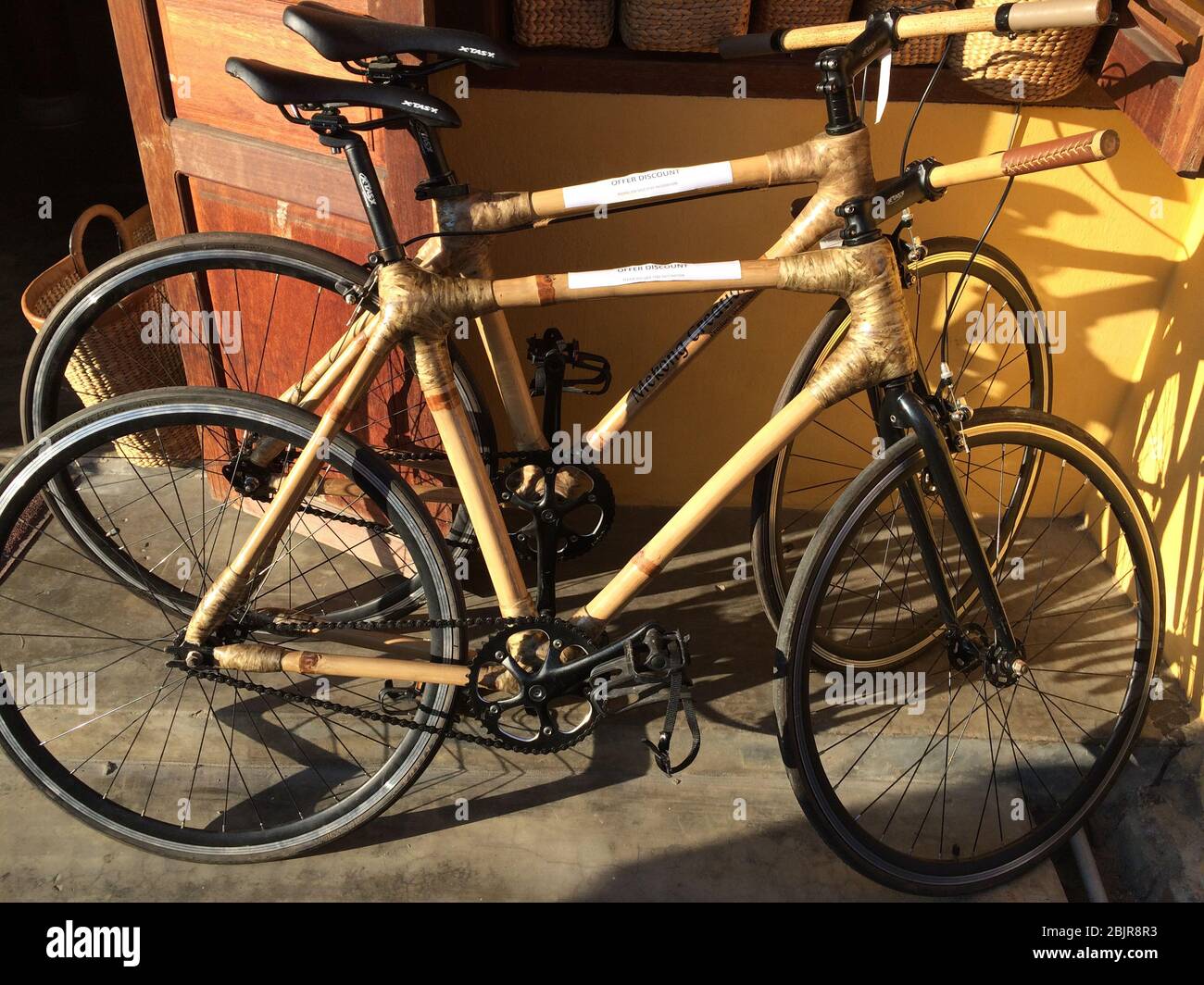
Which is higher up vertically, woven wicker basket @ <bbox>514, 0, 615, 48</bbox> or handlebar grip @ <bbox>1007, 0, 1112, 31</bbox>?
woven wicker basket @ <bbox>514, 0, 615, 48</bbox>

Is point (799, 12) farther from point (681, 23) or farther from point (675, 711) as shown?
point (675, 711)

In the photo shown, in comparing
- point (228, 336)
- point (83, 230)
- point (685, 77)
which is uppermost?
point (83, 230)

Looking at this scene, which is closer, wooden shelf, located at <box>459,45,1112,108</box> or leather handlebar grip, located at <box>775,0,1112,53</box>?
leather handlebar grip, located at <box>775,0,1112,53</box>

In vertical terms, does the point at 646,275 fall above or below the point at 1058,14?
below

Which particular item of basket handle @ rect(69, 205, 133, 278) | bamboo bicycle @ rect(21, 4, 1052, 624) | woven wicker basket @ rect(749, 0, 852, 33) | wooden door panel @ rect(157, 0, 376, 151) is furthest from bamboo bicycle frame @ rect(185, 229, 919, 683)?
basket handle @ rect(69, 205, 133, 278)

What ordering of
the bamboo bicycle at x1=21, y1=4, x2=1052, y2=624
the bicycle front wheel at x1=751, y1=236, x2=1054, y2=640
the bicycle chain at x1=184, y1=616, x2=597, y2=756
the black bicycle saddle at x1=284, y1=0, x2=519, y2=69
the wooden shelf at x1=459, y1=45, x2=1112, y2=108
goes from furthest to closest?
the wooden shelf at x1=459, y1=45, x2=1112, y2=108 < the bicycle front wheel at x1=751, y1=236, x2=1054, y2=640 < the bicycle chain at x1=184, y1=616, x2=597, y2=756 < the bamboo bicycle at x1=21, y1=4, x2=1052, y2=624 < the black bicycle saddle at x1=284, y1=0, x2=519, y2=69

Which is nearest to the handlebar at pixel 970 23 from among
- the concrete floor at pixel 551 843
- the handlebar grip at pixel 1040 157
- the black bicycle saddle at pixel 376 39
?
the handlebar grip at pixel 1040 157

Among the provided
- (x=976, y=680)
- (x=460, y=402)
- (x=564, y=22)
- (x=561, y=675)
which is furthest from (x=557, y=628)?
(x=564, y=22)

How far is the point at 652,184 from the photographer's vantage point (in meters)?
2.18

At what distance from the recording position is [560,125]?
300 cm

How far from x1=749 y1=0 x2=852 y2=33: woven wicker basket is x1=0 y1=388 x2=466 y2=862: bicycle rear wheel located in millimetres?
1613

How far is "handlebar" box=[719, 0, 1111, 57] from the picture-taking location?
1923mm

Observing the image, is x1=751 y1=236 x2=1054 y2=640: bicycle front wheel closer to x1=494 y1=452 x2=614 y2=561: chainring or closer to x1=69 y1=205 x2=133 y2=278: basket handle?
x1=494 y1=452 x2=614 y2=561: chainring

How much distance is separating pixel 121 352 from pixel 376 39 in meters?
1.61
